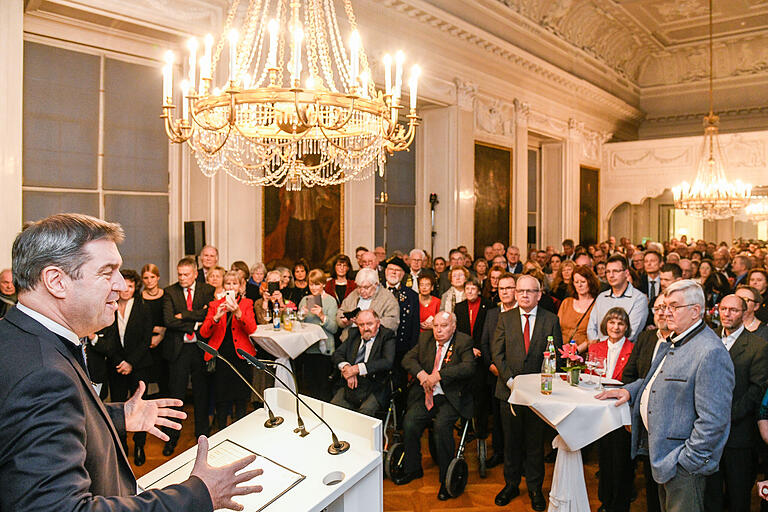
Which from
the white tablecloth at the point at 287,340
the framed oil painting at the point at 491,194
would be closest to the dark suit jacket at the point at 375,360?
the white tablecloth at the point at 287,340

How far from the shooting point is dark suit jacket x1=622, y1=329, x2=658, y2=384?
13.3 ft

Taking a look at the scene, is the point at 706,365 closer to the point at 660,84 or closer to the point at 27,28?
the point at 27,28

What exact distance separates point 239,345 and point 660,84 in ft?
58.9

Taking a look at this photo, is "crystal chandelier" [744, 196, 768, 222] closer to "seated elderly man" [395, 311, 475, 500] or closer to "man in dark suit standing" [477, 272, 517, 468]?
"man in dark suit standing" [477, 272, 517, 468]

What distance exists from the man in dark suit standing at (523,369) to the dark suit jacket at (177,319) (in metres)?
2.87

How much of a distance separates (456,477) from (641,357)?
170 centimetres

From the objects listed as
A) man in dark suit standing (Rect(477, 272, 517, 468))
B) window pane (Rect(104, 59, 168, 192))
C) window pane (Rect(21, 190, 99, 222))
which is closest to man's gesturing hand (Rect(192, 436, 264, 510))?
man in dark suit standing (Rect(477, 272, 517, 468))

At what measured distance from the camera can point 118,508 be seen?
4.70 ft

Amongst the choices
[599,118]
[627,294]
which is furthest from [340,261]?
[599,118]

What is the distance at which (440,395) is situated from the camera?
4809 mm

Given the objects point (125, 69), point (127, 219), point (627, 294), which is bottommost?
point (627, 294)

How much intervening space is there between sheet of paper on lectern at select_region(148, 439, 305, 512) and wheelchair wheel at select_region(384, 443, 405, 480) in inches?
80.9

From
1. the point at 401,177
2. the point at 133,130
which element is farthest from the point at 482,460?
the point at 401,177

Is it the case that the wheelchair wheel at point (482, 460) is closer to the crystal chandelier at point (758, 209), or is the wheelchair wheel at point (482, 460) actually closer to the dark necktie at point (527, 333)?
the dark necktie at point (527, 333)
